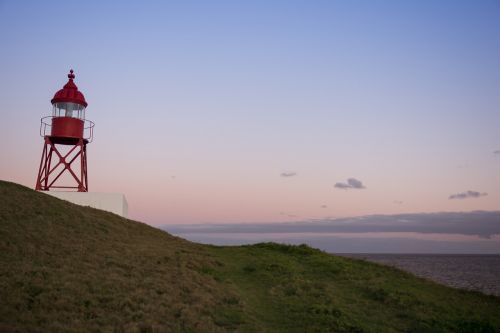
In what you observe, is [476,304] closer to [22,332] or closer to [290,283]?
[290,283]

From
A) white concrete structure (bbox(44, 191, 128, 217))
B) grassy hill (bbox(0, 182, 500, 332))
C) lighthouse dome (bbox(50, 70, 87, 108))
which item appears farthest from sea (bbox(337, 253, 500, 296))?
lighthouse dome (bbox(50, 70, 87, 108))

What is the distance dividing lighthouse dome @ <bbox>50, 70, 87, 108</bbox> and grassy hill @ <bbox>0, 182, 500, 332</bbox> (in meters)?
9.64

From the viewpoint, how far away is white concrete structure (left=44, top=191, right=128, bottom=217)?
120 feet

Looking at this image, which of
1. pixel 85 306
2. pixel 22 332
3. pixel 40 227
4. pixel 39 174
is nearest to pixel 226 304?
pixel 85 306

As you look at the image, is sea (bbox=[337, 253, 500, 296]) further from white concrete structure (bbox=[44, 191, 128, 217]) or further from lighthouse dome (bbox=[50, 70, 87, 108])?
lighthouse dome (bbox=[50, 70, 87, 108])

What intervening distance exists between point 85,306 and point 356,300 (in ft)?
41.5

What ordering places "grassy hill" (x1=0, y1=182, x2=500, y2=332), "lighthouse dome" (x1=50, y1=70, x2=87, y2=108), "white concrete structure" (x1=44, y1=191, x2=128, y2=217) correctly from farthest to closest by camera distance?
"lighthouse dome" (x1=50, y1=70, x2=87, y2=108)
"white concrete structure" (x1=44, y1=191, x2=128, y2=217)
"grassy hill" (x1=0, y1=182, x2=500, y2=332)

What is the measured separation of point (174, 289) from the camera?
1891cm

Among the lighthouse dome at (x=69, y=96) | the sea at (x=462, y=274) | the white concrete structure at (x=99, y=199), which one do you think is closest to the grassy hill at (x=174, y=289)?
the white concrete structure at (x=99, y=199)

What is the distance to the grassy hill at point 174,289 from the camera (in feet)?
47.6

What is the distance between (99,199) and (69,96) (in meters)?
9.69

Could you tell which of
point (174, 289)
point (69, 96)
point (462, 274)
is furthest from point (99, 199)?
point (462, 274)

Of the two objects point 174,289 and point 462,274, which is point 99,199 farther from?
point 462,274

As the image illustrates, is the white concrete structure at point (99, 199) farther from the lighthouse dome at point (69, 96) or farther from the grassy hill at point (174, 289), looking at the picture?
the lighthouse dome at point (69, 96)
